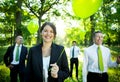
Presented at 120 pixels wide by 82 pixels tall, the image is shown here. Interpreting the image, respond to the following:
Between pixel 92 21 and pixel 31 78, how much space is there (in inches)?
800

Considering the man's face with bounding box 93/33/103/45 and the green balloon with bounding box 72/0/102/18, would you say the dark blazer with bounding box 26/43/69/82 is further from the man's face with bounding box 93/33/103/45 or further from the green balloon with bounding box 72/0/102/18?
the man's face with bounding box 93/33/103/45

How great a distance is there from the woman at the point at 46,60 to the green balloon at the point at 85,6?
2.76 ft

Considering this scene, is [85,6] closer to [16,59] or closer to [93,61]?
[93,61]

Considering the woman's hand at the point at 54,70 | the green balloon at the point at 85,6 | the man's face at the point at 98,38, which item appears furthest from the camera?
the man's face at the point at 98,38

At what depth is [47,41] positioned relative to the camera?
4273mm

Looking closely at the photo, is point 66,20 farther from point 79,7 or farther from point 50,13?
point 79,7

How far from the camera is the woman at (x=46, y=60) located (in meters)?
4.16

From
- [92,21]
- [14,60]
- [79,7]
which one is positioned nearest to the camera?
[79,7]

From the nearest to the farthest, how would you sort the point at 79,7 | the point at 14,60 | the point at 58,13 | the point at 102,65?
the point at 79,7 < the point at 102,65 < the point at 14,60 < the point at 58,13

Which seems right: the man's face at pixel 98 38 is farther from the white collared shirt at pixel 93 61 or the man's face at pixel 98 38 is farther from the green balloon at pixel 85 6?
the green balloon at pixel 85 6

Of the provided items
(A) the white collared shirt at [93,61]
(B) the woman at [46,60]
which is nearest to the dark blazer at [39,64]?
(B) the woman at [46,60]

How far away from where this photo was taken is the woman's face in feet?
13.8

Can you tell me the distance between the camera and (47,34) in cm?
421

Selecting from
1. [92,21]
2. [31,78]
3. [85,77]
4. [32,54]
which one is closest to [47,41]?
[32,54]
